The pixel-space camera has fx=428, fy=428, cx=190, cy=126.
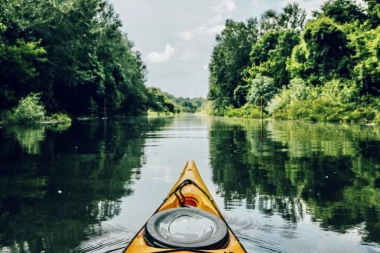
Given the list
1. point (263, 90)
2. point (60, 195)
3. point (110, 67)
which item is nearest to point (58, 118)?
point (110, 67)

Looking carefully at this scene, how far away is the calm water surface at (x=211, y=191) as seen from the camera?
518 centimetres

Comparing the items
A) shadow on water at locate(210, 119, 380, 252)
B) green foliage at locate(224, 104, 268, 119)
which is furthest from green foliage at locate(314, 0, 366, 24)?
shadow on water at locate(210, 119, 380, 252)

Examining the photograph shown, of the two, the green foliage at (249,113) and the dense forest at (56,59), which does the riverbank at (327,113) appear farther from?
the dense forest at (56,59)

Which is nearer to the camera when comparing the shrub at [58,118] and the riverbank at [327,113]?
the riverbank at [327,113]

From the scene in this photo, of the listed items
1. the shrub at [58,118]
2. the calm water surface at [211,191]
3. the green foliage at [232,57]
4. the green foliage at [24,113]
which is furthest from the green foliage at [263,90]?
the calm water surface at [211,191]

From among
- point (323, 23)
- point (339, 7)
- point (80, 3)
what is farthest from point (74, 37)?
point (339, 7)

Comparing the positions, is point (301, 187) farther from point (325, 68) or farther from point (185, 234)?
point (325, 68)

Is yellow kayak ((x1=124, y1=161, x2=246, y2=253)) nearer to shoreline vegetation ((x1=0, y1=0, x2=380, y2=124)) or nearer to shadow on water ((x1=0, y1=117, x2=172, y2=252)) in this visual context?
shadow on water ((x1=0, y1=117, x2=172, y2=252))

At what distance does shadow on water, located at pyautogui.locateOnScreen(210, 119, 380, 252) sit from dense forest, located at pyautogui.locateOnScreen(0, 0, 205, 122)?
76.5ft

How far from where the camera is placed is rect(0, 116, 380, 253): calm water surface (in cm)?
518

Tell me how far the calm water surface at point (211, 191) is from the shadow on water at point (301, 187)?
18mm

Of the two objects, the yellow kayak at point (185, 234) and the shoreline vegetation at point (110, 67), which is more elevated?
the shoreline vegetation at point (110, 67)

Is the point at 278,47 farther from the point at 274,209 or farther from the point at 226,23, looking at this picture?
the point at 274,209

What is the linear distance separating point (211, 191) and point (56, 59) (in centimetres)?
3780
